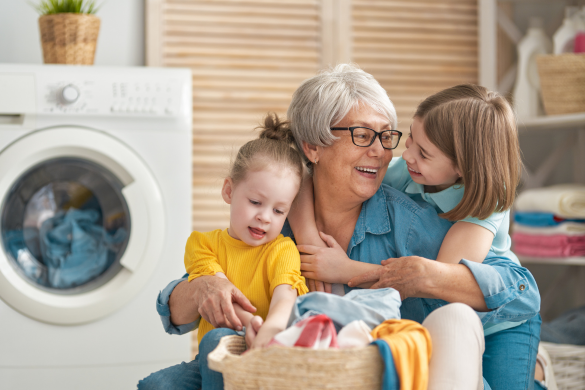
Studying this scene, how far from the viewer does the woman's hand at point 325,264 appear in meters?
1.16

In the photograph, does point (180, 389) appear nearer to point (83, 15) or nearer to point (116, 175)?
point (116, 175)

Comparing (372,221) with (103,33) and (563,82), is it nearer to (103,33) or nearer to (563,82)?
(563,82)

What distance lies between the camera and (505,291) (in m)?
1.08

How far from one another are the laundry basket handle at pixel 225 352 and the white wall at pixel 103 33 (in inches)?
70.1

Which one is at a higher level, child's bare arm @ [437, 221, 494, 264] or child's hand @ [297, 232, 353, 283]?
child's bare arm @ [437, 221, 494, 264]

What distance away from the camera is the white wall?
2.33 m

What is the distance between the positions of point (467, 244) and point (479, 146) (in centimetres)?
20

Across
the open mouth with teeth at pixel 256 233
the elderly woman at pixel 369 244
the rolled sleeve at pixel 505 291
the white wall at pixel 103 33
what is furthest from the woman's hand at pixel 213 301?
the white wall at pixel 103 33

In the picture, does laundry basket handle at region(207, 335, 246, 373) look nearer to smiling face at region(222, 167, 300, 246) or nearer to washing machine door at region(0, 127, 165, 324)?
smiling face at region(222, 167, 300, 246)

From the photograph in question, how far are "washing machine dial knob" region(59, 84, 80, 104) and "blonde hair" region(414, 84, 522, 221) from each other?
3.77 ft

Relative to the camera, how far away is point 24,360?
5.78ft

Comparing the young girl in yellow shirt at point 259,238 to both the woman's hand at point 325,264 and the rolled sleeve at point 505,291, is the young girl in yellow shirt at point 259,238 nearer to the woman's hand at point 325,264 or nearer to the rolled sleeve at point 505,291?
the woman's hand at point 325,264

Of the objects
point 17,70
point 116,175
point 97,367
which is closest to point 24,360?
point 97,367

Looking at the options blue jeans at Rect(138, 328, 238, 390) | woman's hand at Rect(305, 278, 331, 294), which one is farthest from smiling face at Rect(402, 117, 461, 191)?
blue jeans at Rect(138, 328, 238, 390)
